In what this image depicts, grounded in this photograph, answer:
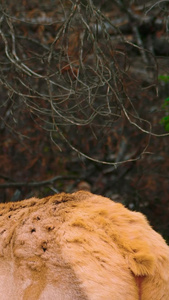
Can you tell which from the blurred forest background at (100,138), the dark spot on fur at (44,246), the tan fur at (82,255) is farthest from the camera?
the blurred forest background at (100,138)

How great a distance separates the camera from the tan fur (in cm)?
305

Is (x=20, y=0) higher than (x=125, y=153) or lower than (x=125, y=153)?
higher

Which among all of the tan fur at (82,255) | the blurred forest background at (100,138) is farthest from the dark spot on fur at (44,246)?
the blurred forest background at (100,138)

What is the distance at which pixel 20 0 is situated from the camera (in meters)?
9.23

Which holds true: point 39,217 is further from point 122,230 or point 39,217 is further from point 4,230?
point 122,230

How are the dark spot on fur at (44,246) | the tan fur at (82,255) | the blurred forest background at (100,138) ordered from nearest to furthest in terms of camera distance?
the tan fur at (82,255)
the dark spot on fur at (44,246)
the blurred forest background at (100,138)

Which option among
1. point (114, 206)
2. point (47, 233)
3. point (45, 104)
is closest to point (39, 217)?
point (47, 233)

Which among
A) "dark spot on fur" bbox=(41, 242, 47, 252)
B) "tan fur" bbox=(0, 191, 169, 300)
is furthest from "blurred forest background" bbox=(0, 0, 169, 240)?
"dark spot on fur" bbox=(41, 242, 47, 252)

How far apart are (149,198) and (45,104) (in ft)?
7.51

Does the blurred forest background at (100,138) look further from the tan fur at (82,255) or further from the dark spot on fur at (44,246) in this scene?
the dark spot on fur at (44,246)

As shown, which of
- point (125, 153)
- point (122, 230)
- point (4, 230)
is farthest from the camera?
point (125, 153)

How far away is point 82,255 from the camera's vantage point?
310 cm

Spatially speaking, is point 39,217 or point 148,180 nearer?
point 39,217

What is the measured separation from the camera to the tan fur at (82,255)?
3.05m
